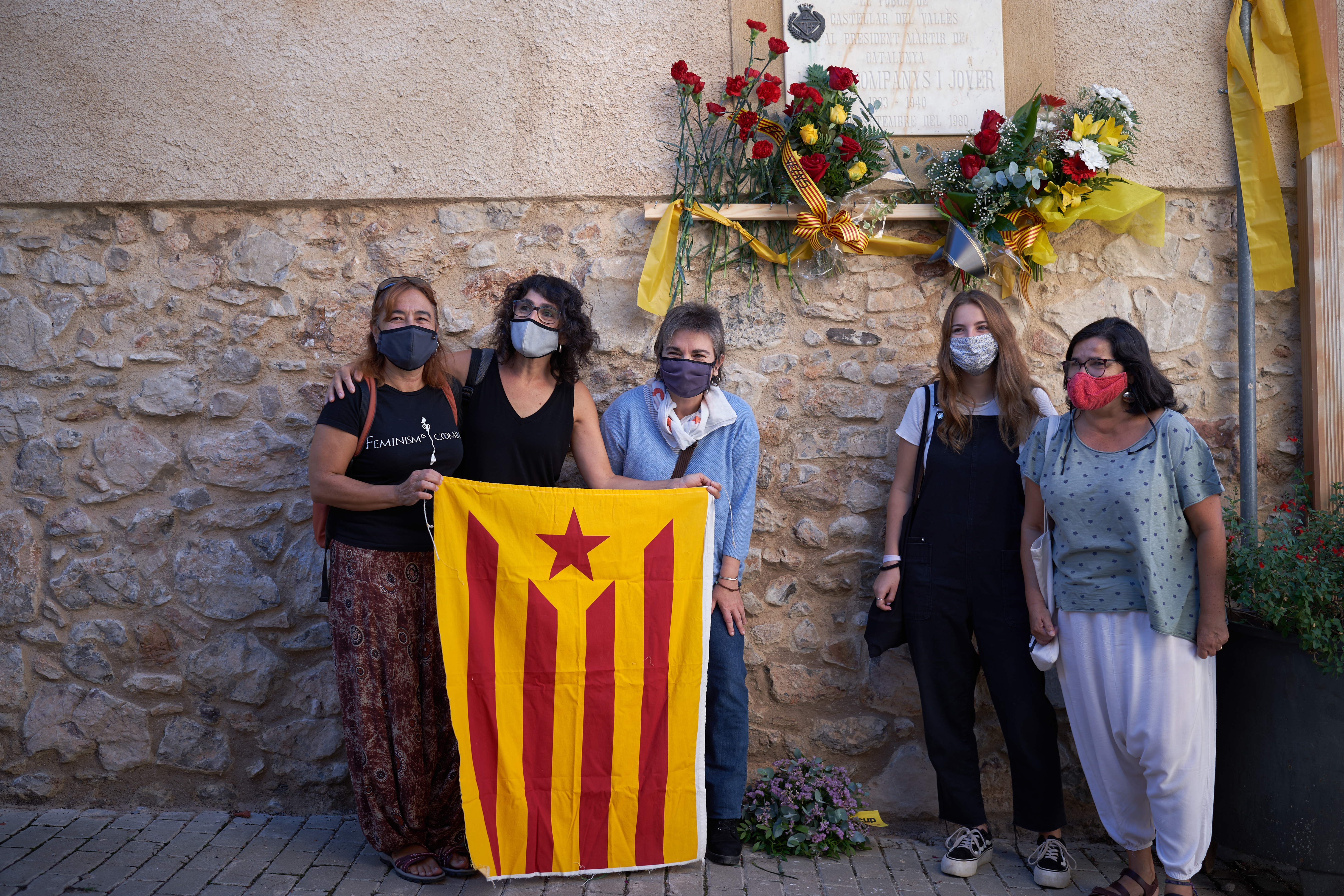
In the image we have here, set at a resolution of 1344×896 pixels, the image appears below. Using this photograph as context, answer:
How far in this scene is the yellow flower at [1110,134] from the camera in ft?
10.9

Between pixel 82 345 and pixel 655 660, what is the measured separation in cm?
256

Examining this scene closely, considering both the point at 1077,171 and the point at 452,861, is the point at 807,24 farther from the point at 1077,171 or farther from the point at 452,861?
the point at 452,861

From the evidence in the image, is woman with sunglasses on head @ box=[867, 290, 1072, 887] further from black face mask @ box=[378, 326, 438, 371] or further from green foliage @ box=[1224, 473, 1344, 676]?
black face mask @ box=[378, 326, 438, 371]

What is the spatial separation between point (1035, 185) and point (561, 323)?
70.5 inches

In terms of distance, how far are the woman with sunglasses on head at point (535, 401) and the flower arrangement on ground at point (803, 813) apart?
112 centimetres

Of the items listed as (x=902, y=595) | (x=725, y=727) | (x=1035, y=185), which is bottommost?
(x=725, y=727)

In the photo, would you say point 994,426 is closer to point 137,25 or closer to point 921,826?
point 921,826

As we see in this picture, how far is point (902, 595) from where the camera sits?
10.4 ft

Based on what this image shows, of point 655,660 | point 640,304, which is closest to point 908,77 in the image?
point 640,304

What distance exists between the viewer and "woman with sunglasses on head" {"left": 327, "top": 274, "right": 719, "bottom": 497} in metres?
3.00

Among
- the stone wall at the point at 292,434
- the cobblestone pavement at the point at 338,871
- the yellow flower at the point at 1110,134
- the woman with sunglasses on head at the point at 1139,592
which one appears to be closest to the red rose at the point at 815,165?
the stone wall at the point at 292,434

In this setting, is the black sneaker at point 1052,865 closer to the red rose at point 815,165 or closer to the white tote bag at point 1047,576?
the white tote bag at point 1047,576

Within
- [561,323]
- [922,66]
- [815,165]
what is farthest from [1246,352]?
[561,323]

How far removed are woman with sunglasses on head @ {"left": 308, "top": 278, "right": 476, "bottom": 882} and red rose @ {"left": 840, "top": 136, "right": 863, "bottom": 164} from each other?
1610 mm
